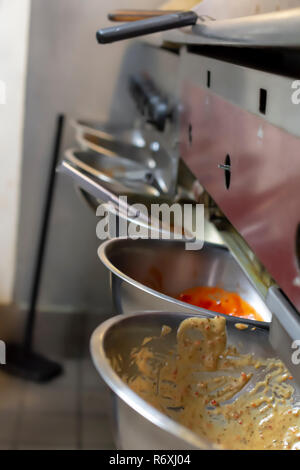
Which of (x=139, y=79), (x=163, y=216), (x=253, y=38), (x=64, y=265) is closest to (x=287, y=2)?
(x=253, y=38)

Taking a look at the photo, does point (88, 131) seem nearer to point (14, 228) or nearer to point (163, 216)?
point (14, 228)

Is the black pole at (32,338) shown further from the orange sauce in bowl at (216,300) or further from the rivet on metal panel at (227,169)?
the rivet on metal panel at (227,169)

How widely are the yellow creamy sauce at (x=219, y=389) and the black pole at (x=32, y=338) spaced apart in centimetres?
240

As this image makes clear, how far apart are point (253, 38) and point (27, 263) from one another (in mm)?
2876

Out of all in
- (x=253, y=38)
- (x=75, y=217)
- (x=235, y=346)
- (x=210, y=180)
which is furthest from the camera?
(x=75, y=217)

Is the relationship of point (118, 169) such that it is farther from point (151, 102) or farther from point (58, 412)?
point (58, 412)

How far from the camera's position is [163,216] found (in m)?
1.72

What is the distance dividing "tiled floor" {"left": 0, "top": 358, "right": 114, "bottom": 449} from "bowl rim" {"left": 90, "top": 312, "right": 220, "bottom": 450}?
A: 214 centimetres

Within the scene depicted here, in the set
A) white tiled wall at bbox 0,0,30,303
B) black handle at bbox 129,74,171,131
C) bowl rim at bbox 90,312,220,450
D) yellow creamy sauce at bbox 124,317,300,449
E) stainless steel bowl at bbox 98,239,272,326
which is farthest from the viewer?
white tiled wall at bbox 0,0,30,303

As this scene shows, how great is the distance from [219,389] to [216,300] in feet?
1.27

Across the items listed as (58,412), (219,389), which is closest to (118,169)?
(58,412)

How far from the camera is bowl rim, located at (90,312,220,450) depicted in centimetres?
62

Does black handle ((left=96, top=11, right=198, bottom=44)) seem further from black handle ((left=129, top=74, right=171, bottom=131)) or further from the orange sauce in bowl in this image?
black handle ((left=129, top=74, right=171, bottom=131))

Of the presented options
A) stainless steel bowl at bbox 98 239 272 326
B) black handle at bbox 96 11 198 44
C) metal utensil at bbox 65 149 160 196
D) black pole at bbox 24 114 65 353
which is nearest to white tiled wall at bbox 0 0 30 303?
black pole at bbox 24 114 65 353
